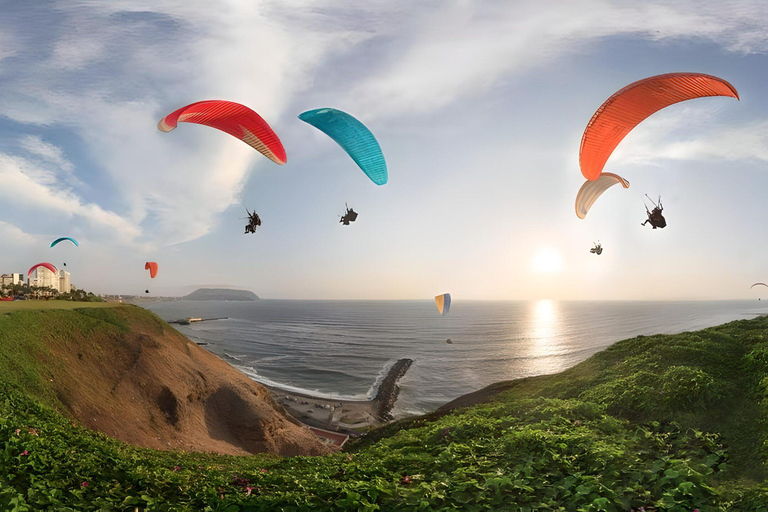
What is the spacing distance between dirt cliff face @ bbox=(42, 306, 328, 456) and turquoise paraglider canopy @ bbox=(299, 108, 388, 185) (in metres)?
10.9

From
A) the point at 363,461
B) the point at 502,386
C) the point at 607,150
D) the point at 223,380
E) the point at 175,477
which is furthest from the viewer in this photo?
the point at 223,380

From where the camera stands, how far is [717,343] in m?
9.97

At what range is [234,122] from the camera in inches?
488

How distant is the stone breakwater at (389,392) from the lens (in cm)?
3004

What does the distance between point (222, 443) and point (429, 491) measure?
496 inches

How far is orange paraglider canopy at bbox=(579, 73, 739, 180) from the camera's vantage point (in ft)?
28.9

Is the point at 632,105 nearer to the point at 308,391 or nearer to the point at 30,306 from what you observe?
the point at 30,306

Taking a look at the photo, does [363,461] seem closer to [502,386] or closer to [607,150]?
[502,386]

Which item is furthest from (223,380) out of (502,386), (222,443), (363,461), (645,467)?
(645,467)

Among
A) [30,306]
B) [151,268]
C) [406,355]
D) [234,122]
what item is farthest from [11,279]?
[406,355]

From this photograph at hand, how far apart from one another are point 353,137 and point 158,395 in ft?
39.9

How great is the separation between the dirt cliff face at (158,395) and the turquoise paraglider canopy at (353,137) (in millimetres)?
10852

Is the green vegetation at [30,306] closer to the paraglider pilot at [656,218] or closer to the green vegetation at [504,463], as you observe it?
the green vegetation at [504,463]

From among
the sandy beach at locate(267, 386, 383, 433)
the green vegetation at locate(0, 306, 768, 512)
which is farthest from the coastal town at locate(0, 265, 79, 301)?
the green vegetation at locate(0, 306, 768, 512)
